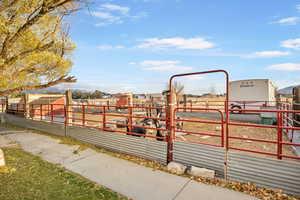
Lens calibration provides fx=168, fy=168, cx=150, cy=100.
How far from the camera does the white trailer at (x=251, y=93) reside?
1399 centimetres

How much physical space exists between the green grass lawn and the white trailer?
13.8m

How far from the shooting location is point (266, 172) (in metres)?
3.19

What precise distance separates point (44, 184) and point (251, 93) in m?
15.8

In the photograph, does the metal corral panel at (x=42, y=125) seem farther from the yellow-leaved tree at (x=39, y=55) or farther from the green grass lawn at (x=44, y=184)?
the green grass lawn at (x=44, y=184)

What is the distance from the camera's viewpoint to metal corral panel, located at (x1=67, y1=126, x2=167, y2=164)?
14.8ft

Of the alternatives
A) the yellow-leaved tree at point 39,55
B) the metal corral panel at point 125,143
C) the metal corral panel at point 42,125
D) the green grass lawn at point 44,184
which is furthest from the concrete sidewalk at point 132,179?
the yellow-leaved tree at point 39,55

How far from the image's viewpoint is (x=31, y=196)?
2.88 m

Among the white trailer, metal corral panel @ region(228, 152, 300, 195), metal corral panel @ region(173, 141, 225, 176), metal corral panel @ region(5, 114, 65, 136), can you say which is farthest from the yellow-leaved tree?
the white trailer

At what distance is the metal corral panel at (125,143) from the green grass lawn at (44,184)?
5.41 ft

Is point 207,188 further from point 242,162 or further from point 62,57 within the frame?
point 62,57

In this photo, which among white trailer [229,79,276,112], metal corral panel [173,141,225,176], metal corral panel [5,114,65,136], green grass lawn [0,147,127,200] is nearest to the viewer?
green grass lawn [0,147,127,200]

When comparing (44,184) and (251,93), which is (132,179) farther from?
(251,93)

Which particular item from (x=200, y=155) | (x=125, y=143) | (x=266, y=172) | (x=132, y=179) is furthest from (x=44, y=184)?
(x=266, y=172)

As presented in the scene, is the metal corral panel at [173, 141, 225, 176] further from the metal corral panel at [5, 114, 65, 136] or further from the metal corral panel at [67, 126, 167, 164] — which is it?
the metal corral panel at [5, 114, 65, 136]
